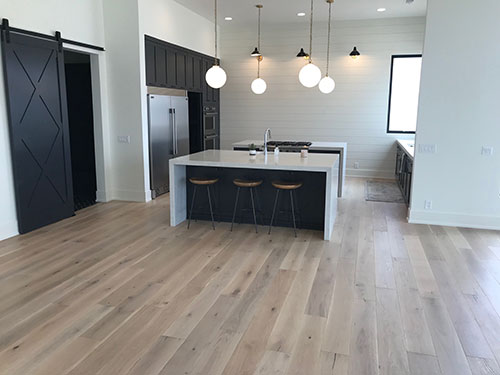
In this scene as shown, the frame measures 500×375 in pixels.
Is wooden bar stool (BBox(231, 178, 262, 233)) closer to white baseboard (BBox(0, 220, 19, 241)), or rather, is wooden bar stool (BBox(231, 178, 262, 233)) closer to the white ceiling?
white baseboard (BBox(0, 220, 19, 241))

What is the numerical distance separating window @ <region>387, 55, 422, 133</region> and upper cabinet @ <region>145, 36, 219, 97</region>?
3939 mm

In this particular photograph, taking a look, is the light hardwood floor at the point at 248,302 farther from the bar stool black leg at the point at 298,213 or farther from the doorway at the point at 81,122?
the doorway at the point at 81,122

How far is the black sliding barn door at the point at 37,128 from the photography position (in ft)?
15.1

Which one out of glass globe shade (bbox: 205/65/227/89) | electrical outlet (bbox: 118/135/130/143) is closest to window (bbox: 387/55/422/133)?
glass globe shade (bbox: 205/65/227/89)

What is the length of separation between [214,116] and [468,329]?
7.32 metres

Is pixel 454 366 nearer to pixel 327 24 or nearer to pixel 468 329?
pixel 468 329

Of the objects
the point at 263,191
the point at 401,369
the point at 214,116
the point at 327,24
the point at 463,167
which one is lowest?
the point at 401,369

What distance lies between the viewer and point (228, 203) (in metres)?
5.47

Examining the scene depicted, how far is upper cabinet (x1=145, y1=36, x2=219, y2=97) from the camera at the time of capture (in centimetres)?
649

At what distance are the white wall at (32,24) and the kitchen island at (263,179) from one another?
1.87 metres

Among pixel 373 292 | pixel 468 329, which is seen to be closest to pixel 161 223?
pixel 373 292

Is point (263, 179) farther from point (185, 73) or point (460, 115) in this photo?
point (185, 73)

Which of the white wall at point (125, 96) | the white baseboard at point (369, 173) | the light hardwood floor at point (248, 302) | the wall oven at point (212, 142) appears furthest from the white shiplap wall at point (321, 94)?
the light hardwood floor at point (248, 302)

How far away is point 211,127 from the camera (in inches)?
356
